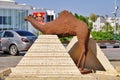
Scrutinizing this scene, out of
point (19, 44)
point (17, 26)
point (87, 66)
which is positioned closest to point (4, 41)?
Result: point (19, 44)

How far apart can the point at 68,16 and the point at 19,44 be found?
13404 mm

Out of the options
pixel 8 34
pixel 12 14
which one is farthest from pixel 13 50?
pixel 12 14

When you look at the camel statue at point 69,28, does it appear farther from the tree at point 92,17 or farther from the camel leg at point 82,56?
the tree at point 92,17

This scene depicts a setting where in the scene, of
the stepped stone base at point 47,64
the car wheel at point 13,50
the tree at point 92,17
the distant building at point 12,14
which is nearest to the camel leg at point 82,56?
the stepped stone base at point 47,64

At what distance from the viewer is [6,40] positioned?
2495cm

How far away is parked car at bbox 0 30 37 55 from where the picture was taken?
2383cm

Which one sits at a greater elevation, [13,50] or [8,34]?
[8,34]

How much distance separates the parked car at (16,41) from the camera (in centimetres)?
2383

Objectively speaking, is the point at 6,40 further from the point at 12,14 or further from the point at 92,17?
the point at 92,17

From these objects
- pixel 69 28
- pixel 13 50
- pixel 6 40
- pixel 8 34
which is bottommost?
pixel 13 50

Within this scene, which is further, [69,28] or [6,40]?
[6,40]

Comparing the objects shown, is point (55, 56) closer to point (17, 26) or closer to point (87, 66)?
point (87, 66)

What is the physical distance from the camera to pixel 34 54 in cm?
1056

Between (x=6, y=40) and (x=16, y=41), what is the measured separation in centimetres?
89
